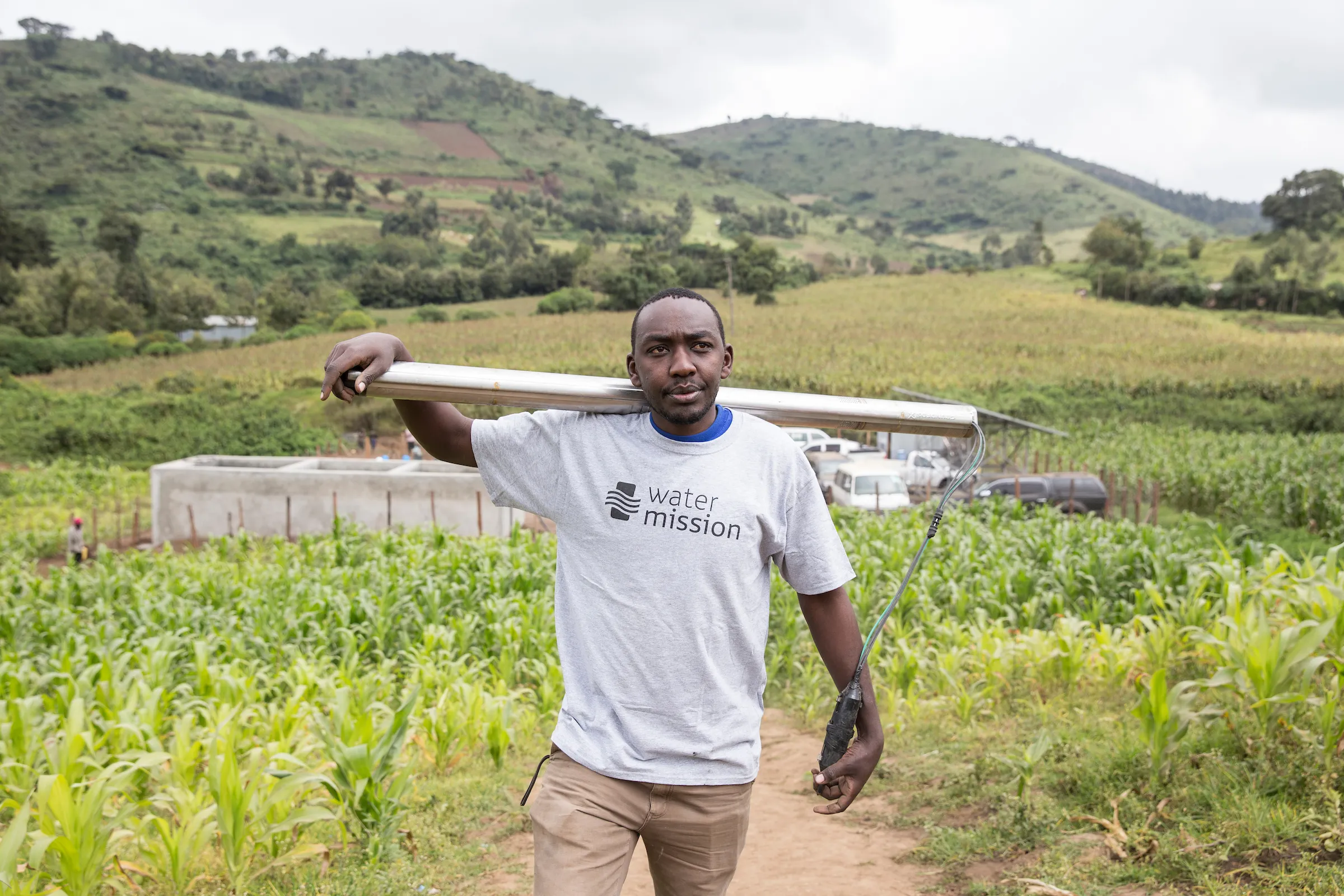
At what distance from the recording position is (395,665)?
7094 mm

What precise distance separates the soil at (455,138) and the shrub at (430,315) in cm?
9690

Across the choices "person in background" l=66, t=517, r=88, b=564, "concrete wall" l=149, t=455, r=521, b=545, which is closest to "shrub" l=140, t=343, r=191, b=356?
"concrete wall" l=149, t=455, r=521, b=545

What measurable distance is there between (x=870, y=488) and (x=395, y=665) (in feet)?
36.5

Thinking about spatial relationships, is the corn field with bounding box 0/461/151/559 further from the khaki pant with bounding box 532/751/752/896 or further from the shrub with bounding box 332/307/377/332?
the shrub with bounding box 332/307/377/332

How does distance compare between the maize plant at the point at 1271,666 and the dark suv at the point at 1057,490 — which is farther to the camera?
the dark suv at the point at 1057,490

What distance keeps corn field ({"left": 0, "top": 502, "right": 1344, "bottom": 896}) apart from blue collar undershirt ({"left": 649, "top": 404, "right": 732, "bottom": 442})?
Result: 93.8 inches

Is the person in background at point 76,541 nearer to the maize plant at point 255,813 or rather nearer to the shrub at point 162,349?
the maize plant at point 255,813

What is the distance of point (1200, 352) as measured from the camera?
42844mm

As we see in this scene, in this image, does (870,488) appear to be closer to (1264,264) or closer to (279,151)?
(1264,264)

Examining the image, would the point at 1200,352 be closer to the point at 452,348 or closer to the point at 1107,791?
the point at 452,348

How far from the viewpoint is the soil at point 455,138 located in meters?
154

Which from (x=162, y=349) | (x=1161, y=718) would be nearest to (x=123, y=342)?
(x=162, y=349)

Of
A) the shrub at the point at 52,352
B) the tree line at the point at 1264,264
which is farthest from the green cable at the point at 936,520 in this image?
the tree line at the point at 1264,264

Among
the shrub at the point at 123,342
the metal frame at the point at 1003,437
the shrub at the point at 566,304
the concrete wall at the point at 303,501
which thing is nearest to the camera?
the concrete wall at the point at 303,501
